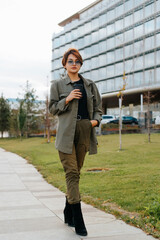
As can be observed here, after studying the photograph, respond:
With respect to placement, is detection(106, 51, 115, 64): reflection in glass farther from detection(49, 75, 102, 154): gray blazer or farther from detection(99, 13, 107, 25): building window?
detection(49, 75, 102, 154): gray blazer

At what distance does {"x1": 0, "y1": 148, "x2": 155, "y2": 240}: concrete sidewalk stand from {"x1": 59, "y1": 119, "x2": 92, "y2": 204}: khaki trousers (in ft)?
1.53

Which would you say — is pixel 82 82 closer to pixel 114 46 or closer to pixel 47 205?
pixel 47 205

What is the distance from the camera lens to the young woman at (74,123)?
161 inches

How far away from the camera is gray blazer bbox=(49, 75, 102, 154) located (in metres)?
4.17

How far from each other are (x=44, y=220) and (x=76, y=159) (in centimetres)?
107

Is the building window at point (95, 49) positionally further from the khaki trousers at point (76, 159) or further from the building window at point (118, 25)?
the khaki trousers at point (76, 159)

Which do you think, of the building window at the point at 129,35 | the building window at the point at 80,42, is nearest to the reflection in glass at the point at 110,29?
the building window at the point at 129,35

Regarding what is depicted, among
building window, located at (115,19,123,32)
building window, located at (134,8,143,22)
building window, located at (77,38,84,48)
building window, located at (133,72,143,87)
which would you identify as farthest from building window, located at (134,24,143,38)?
building window, located at (77,38,84,48)

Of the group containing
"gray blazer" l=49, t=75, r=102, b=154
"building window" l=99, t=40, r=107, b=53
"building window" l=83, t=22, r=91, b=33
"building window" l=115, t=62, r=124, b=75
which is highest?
"building window" l=83, t=22, r=91, b=33

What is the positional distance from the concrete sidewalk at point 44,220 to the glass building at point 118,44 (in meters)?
33.3

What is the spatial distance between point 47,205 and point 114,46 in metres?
48.1

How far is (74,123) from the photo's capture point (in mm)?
4180

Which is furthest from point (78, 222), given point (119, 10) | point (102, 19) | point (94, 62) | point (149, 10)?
point (94, 62)

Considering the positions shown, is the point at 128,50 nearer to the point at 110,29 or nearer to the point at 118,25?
the point at 118,25
